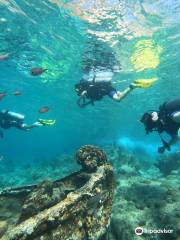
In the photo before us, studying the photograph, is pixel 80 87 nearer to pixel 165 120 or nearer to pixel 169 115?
pixel 165 120

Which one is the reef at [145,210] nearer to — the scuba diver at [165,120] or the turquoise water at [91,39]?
the scuba diver at [165,120]

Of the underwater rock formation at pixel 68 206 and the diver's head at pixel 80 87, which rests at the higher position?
the diver's head at pixel 80 87

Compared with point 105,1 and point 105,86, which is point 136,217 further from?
point 105,1

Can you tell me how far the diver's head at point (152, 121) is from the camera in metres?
7.74

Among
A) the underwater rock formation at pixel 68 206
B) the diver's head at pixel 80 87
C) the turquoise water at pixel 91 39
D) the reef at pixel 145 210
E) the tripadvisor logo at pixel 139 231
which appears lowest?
the tripadvisor logo at pixel 139 231

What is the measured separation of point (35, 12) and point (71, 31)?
10.4 ft

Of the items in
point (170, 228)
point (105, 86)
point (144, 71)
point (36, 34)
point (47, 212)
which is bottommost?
point (170, 228)

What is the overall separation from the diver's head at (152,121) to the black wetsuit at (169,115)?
111 mm

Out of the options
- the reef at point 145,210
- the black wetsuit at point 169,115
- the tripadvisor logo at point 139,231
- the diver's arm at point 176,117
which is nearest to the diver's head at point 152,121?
the black wetsuit at point 169,115

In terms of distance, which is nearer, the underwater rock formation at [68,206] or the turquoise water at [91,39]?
the underwater rock formation at [68,206]

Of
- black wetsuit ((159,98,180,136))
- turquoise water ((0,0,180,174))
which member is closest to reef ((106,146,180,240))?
black wetsuit ((159,98,180,136))

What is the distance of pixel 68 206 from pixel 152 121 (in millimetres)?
4205

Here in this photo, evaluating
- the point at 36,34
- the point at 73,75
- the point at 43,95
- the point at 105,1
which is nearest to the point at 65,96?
the point at 43,95

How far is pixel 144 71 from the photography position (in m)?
26.7
